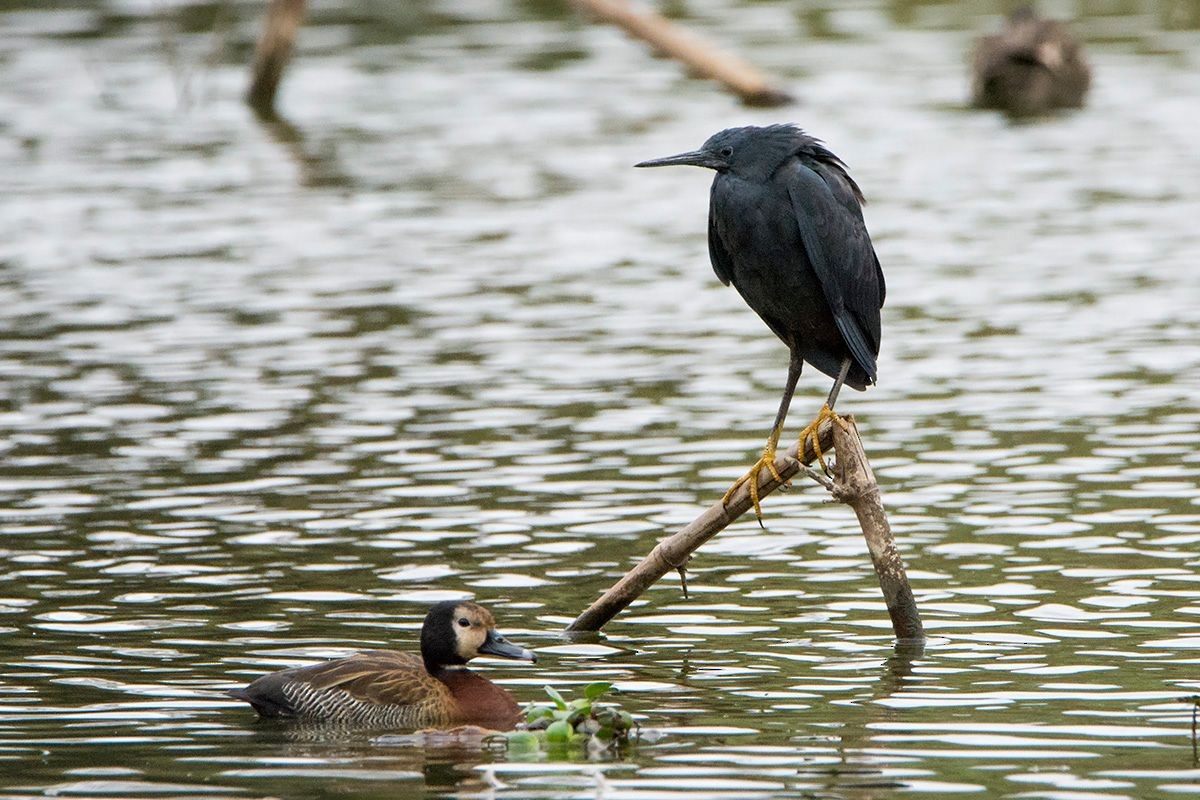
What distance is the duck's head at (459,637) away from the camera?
26.9 feet

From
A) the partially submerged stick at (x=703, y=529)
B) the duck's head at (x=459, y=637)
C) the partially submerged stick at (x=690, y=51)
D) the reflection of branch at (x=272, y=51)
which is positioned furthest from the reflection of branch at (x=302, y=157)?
the duck's head at (x=459, y=637)

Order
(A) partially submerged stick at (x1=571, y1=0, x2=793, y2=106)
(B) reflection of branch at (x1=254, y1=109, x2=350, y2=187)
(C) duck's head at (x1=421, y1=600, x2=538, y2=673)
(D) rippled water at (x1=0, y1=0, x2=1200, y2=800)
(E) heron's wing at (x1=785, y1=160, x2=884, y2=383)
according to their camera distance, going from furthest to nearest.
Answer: (A) partially submerged stick at (x1=571, y1=0, x2=793, y2=106), (B) reflection of branch at (x1=254, y1=109, x2=350, y2=187), (E) heron's wing at (x1=785, y1=160, x2=884, y2=383), (C) duck's head at (x1=421, y1=600, x2=538, y2=673), (D) rippled water at (x1=0, y1=0, x2=1200, y2=800)

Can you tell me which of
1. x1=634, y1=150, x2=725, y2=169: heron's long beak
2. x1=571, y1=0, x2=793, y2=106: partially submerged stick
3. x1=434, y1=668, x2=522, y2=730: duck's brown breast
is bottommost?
x1=571, y1=0, x2=793, y2=106: partially submerged stick

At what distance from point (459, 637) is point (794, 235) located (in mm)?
2290

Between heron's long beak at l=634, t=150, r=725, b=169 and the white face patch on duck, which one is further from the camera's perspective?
heron's long beak at l=634, t=150, r=725, b=169

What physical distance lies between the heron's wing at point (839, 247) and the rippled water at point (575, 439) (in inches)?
51.4

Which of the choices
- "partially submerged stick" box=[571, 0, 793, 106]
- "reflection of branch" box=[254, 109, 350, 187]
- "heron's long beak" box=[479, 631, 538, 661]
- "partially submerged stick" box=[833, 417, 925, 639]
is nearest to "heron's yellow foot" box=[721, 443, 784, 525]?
"partially submerged stick" box=[833, 417, 925, 639]

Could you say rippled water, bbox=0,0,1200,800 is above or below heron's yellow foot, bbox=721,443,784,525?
below

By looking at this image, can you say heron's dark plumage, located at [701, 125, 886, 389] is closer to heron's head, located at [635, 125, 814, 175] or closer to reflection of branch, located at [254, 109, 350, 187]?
heron's head, located at [635, 125, 814, 175]

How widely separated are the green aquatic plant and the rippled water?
0.14 m

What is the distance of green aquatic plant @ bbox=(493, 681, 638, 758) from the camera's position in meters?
7.47

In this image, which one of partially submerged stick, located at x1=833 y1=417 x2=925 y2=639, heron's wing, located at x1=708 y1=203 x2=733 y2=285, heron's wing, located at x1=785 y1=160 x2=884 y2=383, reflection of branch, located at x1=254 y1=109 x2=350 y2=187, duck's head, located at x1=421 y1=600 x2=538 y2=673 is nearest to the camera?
duck's head, located at x1=421 y1=600 x2=538 y2=673

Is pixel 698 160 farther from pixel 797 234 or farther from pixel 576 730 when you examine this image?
pixel 576 730

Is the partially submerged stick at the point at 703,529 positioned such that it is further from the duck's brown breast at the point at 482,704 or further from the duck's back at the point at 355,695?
the duck's back at the point at 355,695
